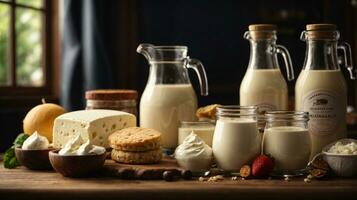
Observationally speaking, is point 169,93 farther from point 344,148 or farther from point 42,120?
point 344,148

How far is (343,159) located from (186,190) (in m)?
0.32

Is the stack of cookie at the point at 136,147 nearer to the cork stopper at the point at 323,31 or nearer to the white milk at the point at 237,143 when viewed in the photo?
the white milk at the point at 237,143

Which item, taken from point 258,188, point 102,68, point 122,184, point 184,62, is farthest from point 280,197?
point 102,68

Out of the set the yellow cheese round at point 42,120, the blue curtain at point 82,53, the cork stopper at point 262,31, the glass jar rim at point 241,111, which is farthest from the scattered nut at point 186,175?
the blue curtain at point 82,53

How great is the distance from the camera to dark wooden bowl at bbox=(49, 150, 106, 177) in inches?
42.7

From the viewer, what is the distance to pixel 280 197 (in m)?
0.96

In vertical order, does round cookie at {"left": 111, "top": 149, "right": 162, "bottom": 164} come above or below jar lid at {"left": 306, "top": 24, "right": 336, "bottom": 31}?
below

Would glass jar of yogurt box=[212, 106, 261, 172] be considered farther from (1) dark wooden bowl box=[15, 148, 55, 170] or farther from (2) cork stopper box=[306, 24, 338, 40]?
(1) dark wooden bowl box=[15, 148, 55, 170]

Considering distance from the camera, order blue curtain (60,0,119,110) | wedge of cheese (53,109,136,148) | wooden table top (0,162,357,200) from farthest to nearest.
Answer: blue curtain (60,0,119,110)
wedge of cheese (53,109,136,148)
wooden table top (0,162,357,200)

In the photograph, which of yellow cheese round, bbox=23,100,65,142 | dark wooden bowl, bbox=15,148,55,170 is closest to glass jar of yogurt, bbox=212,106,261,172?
dark wooden bowl, bbox=15,148,55,170

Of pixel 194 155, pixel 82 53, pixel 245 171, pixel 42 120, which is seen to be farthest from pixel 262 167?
pixel 82 53

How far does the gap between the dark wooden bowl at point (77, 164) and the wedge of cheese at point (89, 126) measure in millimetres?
168

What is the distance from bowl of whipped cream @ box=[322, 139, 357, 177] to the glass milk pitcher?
368 mm

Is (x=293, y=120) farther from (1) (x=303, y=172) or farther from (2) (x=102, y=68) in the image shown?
(2) (x=102, y=68)
